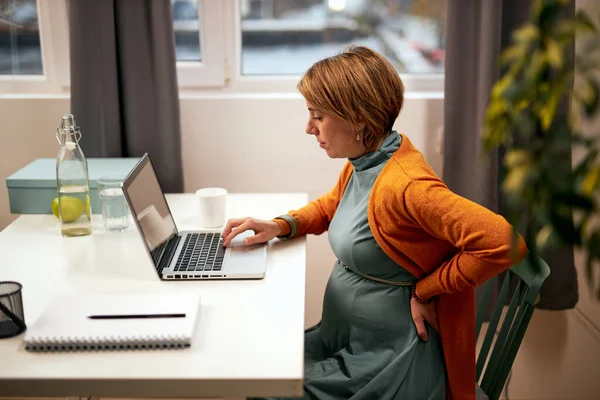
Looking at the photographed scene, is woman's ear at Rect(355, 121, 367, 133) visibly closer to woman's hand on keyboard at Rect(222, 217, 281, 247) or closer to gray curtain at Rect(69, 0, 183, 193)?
woman's hand on keyboard at Rect(222, 217, 281, 247)

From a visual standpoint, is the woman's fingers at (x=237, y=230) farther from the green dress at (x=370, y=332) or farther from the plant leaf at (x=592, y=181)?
the plant leaf at (x=592, y=181)

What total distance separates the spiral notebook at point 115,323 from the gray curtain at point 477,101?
45.7 inches

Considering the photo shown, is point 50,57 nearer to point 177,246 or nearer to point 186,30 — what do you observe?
point 186,30

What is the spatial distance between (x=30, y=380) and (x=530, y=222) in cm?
86

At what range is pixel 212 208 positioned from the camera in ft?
6.33

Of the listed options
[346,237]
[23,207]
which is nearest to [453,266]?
[346,237]

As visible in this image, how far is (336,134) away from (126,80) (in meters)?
0.92

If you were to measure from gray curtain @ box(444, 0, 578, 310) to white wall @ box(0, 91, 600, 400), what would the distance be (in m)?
0.12

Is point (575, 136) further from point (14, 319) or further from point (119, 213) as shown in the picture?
point (119, 213)

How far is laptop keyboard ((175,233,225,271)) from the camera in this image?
163cm

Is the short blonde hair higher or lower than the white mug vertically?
higher

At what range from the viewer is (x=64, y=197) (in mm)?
1886

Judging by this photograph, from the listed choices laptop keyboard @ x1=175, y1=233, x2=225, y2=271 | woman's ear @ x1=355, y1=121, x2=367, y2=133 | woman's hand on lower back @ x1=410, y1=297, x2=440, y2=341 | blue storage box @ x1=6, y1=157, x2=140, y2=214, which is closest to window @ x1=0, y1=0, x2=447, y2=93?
blue storage box @ x1=6, y1=157, x2=140, y2=214

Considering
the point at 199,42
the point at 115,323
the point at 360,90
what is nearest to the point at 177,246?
the point at 115,323
